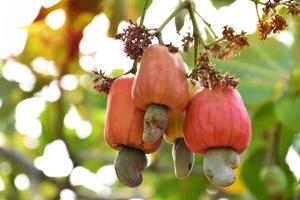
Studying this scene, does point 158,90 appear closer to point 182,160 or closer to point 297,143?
point 182,160

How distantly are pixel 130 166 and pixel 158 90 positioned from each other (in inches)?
5.5

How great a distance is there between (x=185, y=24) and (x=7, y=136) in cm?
169

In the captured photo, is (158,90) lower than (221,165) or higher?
higher

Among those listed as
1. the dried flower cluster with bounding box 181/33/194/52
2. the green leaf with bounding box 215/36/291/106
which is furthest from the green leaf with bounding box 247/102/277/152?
the dried flower cluster with bounding box 181/33/194/52

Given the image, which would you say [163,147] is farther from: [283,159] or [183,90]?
[183,90]

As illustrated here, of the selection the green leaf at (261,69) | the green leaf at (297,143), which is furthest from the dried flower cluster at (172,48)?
the green leaf at (297,143)

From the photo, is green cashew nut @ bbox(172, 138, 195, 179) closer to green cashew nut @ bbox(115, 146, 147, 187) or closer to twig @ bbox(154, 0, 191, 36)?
green cashew nut @ bbox(115, 146, 147, 187)

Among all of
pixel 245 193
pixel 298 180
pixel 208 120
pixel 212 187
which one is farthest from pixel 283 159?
pixel 208 120

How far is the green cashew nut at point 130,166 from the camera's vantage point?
1242mm

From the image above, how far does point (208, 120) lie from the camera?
4.00ft

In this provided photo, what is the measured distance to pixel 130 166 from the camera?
1240mm

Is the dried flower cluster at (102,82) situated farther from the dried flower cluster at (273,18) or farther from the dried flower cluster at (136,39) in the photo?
the dried flower cluster at (273,18)

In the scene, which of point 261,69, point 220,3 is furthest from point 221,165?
point 261,69

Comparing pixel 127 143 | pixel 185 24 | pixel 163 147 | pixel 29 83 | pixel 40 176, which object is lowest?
pixel 127 143
